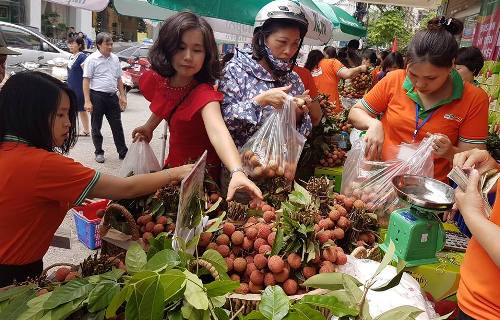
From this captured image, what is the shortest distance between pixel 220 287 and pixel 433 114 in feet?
5.31

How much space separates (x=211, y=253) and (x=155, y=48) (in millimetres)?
1215

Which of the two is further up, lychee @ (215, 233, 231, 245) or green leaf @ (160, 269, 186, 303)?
green leaf @ (160, 269, 186, 303)

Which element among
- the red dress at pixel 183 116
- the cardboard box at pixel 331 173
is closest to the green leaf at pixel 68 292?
the red dress at pixel 183 116

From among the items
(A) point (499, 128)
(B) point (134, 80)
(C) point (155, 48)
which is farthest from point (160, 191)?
(B) point (134, 80)

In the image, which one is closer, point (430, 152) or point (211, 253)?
point (211, 253)

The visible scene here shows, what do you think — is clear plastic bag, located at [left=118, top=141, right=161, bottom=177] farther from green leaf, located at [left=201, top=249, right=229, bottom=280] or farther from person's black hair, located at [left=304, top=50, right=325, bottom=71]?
person's black hair, located at [left=304, top=50, right=325, bottom=71]

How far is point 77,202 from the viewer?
1710mm

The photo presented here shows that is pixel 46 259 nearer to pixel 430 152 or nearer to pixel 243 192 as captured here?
pixel 243 192

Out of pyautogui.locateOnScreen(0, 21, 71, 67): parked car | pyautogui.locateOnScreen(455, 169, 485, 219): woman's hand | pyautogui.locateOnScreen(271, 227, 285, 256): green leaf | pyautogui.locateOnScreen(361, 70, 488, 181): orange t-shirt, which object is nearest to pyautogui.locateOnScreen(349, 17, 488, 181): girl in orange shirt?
pyautogui.locateOnScreen(361, 70, 488, 181): orange t-shirt

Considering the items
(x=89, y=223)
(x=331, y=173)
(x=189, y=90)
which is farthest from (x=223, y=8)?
(x=89, y=223)

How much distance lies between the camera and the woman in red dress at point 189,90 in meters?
2.04

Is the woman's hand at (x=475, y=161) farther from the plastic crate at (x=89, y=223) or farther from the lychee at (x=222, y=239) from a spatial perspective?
the plastic crate at (x=89, y=223)

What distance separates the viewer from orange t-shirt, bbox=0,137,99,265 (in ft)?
5.40

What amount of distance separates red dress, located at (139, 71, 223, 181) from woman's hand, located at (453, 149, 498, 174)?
1.12m
